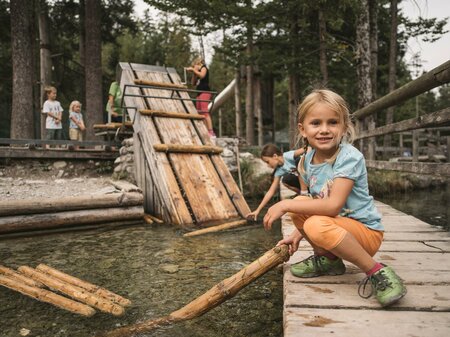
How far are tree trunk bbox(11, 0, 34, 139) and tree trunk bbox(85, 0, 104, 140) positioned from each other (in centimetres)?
157

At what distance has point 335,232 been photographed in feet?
5.86

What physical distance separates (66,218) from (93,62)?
7136 millimetres

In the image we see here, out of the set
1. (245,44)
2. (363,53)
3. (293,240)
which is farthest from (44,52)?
(293,240)

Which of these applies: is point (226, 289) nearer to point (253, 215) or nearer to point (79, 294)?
point (79, 294)

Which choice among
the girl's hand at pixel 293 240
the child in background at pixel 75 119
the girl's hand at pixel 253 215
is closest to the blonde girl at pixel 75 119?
the child in background at pixel 75 119

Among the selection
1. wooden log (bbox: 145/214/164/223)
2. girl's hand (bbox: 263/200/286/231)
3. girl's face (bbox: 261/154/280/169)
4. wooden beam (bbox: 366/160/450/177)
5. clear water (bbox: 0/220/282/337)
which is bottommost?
clear water (bbox: 0/220/282/337)

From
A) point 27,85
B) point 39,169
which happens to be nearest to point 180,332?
point 39,169

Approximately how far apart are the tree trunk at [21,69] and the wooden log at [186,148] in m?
6.43

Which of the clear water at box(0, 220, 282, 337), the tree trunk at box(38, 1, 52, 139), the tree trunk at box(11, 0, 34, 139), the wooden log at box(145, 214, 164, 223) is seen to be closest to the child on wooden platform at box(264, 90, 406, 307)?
the clear water at box(0, 220, 282, 337)

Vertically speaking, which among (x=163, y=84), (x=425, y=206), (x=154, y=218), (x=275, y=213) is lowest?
(x=425, y=206)

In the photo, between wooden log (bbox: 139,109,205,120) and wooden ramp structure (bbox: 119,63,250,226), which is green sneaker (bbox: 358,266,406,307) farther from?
wooden log (bbox: 139,109,205,120)

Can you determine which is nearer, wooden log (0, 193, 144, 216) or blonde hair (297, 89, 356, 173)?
blonde hair (297, 89, 356, 173)

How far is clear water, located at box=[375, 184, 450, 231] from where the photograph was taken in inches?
243

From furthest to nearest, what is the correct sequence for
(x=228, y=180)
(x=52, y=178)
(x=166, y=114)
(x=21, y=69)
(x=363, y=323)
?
(x=21, y=69), (x=52, y=178), (x=166, y=114), (x=228, y=180), (x=363, y=323)
